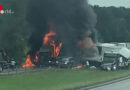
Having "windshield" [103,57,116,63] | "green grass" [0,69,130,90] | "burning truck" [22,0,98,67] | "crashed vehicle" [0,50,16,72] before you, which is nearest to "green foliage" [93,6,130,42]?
"burning truck" [22,0,98,67]

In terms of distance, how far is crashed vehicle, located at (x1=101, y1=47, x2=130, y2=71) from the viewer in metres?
50.1

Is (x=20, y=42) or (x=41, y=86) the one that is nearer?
(x=41, y=86)

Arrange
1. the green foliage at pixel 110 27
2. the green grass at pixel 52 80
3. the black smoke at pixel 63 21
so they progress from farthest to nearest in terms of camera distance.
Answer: the green foliage at pixel 110 27 → the black smoke at pixel 63 21 → the green grass at pixel 52 80

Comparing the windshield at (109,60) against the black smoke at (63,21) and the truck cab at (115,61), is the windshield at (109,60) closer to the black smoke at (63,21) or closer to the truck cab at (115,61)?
the truck cab at (115,61)

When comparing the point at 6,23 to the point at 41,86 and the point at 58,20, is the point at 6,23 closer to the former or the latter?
the point at 58,20

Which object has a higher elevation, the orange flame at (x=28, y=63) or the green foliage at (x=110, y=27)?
the green foliage at (x=110, y=27)

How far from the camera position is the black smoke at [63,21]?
180ft

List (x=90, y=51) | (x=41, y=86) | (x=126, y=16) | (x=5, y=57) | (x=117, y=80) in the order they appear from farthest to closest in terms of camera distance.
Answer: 1. (x=126, y=16)
2. (x=90, y=51)
3. (x=5, y=57)
4. (x=117, y=80)
5. (x=41, y=86)

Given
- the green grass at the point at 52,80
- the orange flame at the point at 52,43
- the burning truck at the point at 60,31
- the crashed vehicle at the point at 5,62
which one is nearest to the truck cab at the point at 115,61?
the burning truck at the point at 60,31

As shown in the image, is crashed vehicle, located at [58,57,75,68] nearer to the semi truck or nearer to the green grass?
the semi truck

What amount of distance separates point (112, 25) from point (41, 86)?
70791mm

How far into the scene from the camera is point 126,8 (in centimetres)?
12244

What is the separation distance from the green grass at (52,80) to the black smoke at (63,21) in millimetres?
10549

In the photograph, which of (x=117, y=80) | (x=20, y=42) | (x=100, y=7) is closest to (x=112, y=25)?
(x=100, y=7)
